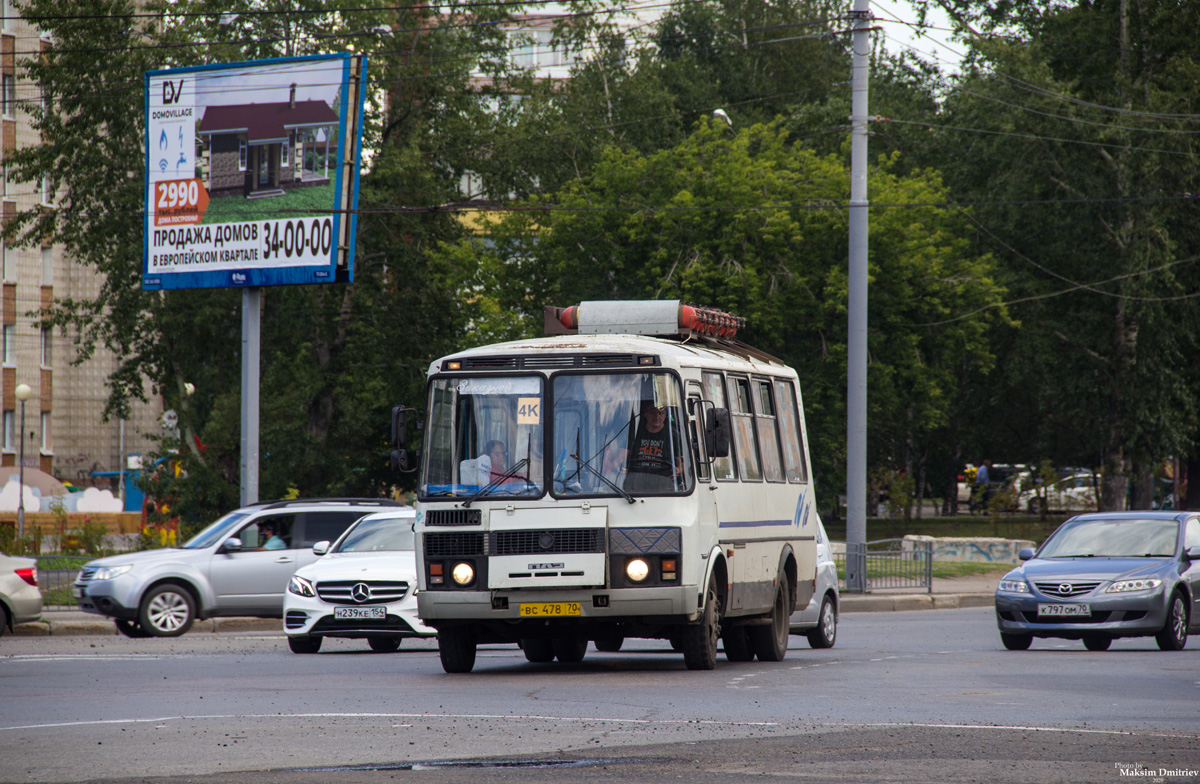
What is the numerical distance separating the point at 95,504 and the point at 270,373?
17335 mm

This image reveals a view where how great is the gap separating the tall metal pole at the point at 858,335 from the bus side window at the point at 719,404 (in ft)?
38.8

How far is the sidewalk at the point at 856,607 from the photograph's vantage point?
22.4 m

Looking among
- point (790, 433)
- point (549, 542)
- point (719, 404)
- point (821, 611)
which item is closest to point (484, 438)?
point (549, 542)

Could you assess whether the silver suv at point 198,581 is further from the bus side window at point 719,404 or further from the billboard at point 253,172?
the bus side window at point 719,404

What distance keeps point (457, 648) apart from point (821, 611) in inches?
211

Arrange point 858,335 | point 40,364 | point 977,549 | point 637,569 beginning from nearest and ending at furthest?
point 637,569 < point 858,335 < point 977,549 < point 40,364

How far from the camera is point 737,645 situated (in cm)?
1575

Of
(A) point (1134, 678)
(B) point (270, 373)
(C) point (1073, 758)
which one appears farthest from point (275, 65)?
(C) point (1073, 758)

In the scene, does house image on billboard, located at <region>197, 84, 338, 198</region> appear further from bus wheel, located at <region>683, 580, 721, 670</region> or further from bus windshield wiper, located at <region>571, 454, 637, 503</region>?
bus wheel, located at <region>683, 580, 721, 670</region>

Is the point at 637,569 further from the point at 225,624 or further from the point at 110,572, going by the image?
the point at 225,624

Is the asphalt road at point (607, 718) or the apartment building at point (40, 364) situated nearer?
the asphalt road at point (607, 718)

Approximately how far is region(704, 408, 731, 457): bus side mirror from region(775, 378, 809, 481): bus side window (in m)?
3.10

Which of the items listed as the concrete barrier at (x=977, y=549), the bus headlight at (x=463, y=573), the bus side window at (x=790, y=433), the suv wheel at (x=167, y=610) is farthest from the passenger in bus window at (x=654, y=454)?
the concrete barrier at (x=977, y=549)

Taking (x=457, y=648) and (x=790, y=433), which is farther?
(x=790, y=433)
